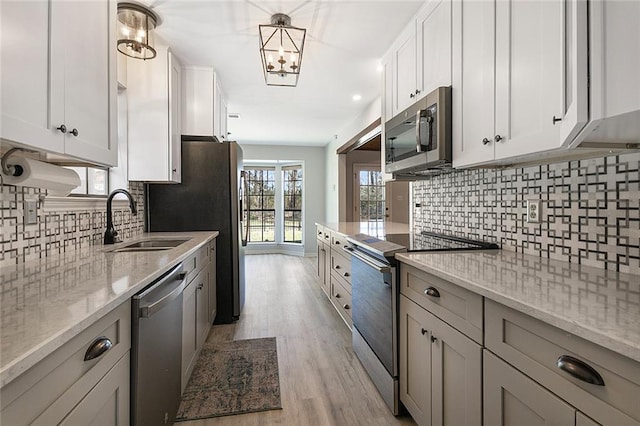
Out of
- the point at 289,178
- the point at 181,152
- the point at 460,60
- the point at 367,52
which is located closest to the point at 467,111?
the point at 460,60

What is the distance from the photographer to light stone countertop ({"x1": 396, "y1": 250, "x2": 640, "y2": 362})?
67 centimetres

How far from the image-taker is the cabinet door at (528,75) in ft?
3.76

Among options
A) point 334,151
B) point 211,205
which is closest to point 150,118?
point 211,205

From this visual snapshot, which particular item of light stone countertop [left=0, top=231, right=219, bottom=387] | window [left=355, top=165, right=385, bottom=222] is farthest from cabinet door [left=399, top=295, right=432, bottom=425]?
window [left=355, top=165, right=385, bottom=222]

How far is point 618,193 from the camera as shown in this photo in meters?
1.20

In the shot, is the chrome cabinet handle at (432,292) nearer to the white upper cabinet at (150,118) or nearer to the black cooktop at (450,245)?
the black cooktop at (450,245)

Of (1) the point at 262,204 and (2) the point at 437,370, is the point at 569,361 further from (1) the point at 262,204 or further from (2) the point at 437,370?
(1) the point at 262,204

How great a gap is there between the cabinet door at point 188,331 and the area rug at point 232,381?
120 mm

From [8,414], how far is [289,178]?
22.9ft

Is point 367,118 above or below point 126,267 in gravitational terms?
above

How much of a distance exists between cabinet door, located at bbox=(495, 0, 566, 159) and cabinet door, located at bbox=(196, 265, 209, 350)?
2038 millimetres

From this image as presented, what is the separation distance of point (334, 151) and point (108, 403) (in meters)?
5.82

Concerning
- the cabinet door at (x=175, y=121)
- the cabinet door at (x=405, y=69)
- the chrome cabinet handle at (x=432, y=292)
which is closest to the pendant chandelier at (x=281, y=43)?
the cabinet door at (x=405, y=69)

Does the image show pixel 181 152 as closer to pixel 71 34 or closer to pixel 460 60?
pixel 71 34
